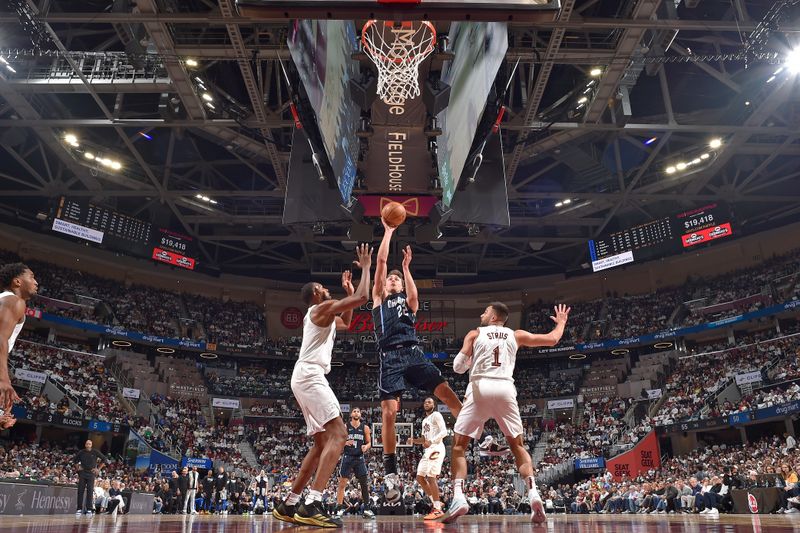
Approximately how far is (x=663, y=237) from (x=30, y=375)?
96.2ft

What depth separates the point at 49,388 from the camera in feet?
86.2

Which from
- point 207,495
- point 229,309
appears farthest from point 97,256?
point 207,495

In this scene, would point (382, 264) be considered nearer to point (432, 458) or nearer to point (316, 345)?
point (316, 345)

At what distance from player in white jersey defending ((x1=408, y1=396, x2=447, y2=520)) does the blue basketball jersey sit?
1.70 m

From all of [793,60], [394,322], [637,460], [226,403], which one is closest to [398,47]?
[394,322]

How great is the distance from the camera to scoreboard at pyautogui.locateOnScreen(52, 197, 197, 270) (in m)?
25.3

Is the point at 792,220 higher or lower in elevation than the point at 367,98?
higher

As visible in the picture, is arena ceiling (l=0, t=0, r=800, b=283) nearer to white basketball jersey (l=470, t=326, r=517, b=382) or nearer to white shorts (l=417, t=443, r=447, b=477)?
white basketball jersey (l=470, t=326, r=517, b=382)

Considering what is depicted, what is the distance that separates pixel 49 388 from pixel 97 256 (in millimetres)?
10752

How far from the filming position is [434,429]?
29.8 ft

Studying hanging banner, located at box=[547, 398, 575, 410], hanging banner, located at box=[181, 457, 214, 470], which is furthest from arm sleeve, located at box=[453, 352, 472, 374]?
hanging banner, located at box=[547, 398, 575, 410]

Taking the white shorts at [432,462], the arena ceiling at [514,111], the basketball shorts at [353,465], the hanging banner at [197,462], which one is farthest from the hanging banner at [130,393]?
the white shorts at [432,462]

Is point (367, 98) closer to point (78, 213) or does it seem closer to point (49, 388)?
point (78, 213)

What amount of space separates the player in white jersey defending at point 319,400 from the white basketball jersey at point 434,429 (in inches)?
138
